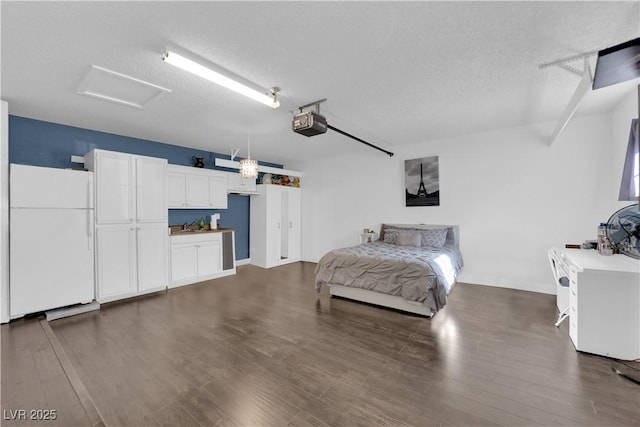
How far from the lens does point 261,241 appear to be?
20.5 ft

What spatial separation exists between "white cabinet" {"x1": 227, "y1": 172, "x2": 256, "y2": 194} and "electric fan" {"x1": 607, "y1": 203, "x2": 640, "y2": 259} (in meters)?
5.61

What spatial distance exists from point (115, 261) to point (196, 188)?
187 centimetres

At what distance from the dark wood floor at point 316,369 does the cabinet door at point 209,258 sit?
1.50m

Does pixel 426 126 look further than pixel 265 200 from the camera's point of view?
No

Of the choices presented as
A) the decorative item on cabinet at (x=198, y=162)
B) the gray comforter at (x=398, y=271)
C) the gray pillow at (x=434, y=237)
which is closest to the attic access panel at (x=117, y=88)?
the decorative item on cabinet at (x=198, y=162)

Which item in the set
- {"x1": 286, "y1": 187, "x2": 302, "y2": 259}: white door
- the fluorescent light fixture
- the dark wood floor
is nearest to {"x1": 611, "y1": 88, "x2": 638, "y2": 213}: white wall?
the dark wood floor

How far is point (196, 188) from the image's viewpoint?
206 inches

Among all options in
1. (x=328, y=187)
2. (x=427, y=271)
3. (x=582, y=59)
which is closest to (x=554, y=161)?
(x=582, y=59)

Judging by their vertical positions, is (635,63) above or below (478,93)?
below

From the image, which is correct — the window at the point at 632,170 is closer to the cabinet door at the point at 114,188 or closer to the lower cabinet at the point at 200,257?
the lower cabinet at the point at 200,257

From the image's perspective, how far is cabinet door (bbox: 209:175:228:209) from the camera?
5.48 m

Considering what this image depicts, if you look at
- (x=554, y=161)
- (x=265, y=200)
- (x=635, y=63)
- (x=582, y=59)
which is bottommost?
(x=265, y=200)

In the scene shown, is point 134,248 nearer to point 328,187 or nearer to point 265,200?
point 265,200

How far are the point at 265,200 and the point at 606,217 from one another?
19.3ft
